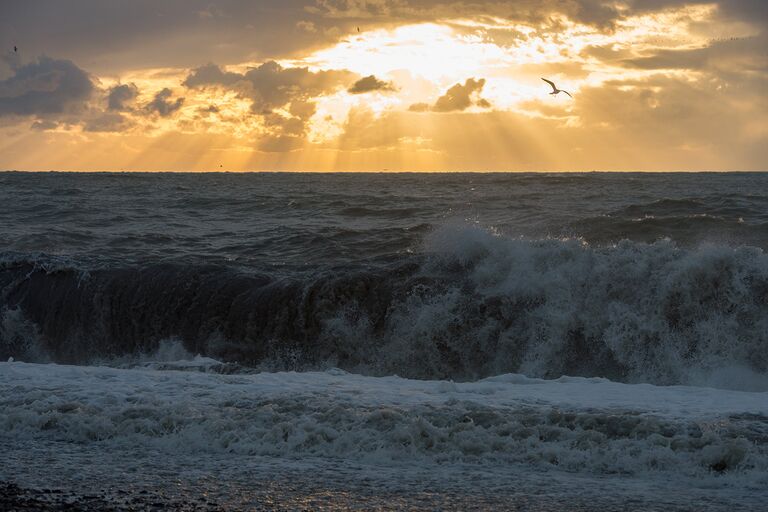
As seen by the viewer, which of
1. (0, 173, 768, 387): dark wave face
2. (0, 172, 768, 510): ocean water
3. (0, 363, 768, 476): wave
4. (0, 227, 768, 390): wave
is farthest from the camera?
(0, 173, 768, 387): dark wave face

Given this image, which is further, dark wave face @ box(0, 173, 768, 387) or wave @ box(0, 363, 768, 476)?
dark wave face @ box(0, 173, 768, 387)

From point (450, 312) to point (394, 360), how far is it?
4.60 feet

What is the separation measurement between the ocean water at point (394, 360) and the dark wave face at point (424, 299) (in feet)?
0.16

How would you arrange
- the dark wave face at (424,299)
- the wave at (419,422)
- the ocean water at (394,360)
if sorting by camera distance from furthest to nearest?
the dark wave face at (424,299), the wave at (419,422), the ocean water at (394,360)

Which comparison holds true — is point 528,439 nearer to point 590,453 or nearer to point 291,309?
point 590,453

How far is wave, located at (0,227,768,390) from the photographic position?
13219 millimetres

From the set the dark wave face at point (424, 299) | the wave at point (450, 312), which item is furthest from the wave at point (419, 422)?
the wave at point (450, 312)

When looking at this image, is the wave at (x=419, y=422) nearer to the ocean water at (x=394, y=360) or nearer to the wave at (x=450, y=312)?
the ocean water at (x=394, y=360)

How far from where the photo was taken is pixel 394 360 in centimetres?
1452

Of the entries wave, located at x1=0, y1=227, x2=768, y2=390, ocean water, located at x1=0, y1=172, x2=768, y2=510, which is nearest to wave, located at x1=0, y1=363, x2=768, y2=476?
ocean water, located at x1=0, y1=172, x2=768, y2=510

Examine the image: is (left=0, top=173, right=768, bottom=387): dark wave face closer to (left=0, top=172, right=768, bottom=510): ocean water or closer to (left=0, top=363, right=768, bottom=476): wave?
(left=0, top=172, right=768, bottom=510): ocean water

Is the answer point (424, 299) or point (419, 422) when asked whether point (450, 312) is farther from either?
point (419, 422)

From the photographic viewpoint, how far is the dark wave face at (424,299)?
43.9 ft

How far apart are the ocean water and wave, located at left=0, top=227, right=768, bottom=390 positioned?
0.14 feet
